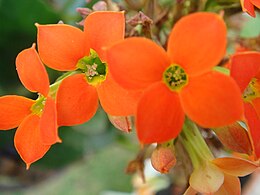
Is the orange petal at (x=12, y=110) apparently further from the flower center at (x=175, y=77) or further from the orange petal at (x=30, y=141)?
the flower center at (x=175, y=77)

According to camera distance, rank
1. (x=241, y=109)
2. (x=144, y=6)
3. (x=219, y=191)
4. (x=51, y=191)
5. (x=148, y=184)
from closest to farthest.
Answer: (x=241, y=109)
(x=219, y=191)
(x=144, y=6)
(x=51, y=191)
(x=148, y=184)

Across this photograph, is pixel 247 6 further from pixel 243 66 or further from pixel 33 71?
pixel 33 71

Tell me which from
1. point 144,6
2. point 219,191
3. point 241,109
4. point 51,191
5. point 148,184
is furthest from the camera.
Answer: point 148,184

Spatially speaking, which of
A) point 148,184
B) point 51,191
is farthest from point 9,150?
point 148,184

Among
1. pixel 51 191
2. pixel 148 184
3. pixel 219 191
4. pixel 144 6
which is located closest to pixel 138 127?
pixel 219 191

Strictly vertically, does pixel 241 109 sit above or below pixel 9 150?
above

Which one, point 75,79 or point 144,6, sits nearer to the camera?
point 75,79

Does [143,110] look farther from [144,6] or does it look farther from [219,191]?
[144,6]

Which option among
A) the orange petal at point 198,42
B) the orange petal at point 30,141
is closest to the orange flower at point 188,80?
the orange petal at point 198,42

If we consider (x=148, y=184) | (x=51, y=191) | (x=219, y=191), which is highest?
(x=219, y=191)
